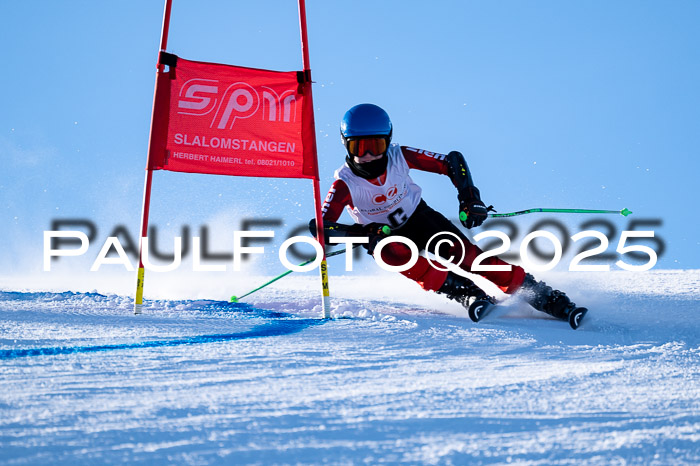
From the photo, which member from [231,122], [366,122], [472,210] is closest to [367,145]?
[366,122]

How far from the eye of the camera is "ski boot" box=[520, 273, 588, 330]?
3.46m

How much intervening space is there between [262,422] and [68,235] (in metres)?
3.69

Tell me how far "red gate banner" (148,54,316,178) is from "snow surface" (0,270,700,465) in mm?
1045

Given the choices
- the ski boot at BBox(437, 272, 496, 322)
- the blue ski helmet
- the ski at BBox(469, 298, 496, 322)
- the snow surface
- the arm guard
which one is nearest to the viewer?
the snow surface

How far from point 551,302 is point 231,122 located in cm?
218

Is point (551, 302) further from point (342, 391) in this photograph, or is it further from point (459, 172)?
point (342, 391)

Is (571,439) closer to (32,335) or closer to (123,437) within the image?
(123,437)

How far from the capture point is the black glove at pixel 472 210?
12.6 ft

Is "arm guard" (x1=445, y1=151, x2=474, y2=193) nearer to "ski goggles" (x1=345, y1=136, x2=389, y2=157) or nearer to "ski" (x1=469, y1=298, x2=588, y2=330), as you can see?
"ski goggles" (x1=345, y1=136, x2=389, y2=157)

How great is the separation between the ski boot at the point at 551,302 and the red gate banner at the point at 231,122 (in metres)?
1.51

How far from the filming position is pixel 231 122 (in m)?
4.03

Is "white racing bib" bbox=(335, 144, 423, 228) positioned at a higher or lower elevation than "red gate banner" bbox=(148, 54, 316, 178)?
lower

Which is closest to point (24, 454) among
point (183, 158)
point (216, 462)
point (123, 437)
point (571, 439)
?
point (123, 437)

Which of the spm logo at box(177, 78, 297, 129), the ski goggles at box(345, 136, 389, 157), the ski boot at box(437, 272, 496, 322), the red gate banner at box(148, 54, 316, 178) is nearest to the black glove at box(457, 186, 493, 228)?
the ski boot at box(437, 272, 496, 322)
